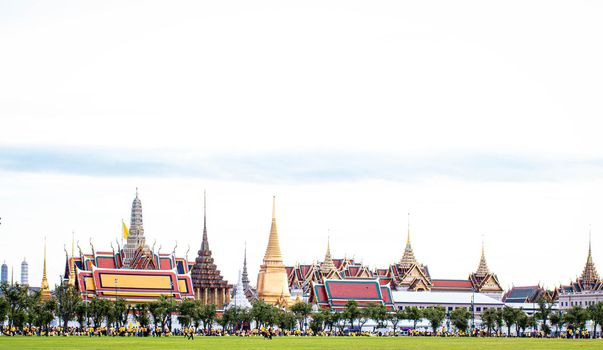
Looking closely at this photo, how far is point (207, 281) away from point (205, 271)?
5.59ft

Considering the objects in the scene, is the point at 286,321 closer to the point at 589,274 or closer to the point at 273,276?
the point at 273,276

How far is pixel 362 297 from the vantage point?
163 m

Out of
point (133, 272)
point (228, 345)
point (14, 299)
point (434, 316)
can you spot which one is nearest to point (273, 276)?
point (133, 272)

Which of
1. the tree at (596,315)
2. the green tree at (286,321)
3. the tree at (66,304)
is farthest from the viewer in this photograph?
the green tree at (286,321)

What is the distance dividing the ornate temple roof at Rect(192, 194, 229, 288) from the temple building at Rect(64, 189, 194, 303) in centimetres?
266

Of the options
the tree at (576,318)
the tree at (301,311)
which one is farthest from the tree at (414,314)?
the tree at (576,318)

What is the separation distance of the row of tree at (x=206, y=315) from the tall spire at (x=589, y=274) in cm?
3669

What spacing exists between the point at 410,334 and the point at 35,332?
4215 cm

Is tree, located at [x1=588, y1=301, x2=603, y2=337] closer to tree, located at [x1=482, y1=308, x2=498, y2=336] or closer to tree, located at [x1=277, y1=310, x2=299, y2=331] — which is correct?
tree, located at [x1=482, y1=308, x2=498, y2=336]

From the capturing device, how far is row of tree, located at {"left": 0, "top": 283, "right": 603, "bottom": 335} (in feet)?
382

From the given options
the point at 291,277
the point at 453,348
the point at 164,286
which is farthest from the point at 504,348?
the point at 291,277

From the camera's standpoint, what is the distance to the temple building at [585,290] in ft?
579

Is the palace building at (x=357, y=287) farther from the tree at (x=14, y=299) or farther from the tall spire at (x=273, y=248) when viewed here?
the tree at (x=14, y=299)

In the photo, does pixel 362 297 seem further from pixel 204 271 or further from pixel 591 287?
pixel 591 287
